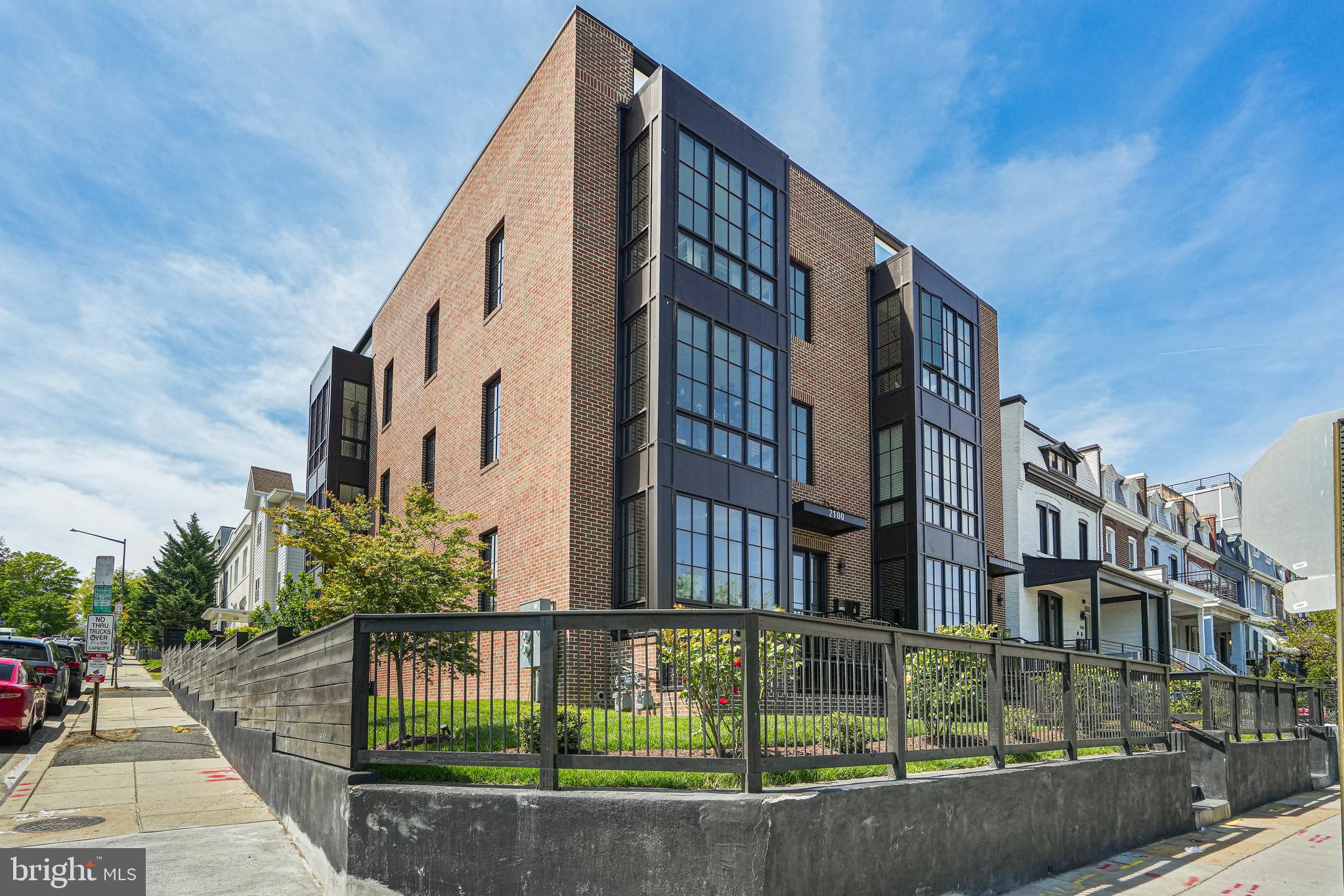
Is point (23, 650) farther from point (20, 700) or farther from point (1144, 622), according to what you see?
point (1144, 622)

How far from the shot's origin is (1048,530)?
3014cm

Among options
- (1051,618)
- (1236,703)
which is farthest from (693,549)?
(1051,618)

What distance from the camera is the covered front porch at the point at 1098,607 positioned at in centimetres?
2667

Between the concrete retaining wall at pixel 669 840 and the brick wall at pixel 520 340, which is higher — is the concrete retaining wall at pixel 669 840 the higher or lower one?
the lower one

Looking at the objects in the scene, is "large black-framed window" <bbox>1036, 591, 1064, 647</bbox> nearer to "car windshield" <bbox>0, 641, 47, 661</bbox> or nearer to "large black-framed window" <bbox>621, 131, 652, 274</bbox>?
"large black-framed window" <bbox>621, 131, 652, 274</bbox>

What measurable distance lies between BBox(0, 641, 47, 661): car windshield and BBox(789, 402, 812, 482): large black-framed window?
1569 centimetres

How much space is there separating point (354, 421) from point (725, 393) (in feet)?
50.9

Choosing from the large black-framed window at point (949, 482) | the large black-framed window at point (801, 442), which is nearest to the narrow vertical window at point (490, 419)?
the large black-framed window at point (801, 442)

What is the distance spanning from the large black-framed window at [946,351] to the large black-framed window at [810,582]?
5012mm

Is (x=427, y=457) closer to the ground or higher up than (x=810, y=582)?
higher up

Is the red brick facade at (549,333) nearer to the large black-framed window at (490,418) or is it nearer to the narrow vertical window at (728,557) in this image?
the large black-framed window at (490,418)

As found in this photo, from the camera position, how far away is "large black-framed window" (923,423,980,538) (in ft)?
71.9

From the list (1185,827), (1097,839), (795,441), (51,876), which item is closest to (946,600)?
(795,441)

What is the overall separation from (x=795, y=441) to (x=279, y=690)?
41.5 feet
